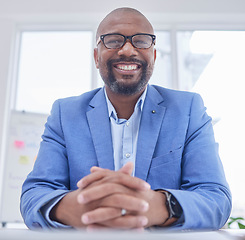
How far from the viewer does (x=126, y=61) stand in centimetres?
130

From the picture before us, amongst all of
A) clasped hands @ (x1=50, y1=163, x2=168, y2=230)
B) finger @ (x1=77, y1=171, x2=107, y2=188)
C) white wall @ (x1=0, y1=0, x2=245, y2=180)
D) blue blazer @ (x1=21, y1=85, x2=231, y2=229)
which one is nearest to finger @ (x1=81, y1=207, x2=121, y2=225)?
clasped hands @ (x1=50, y1=163, x2=168, y2=230)

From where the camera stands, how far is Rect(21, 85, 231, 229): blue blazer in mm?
994

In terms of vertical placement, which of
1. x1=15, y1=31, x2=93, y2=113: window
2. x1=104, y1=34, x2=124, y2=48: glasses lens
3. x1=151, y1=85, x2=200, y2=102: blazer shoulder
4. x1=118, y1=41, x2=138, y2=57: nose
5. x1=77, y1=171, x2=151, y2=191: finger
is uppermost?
x1=15, y1=31, x2=93, y2=113: window

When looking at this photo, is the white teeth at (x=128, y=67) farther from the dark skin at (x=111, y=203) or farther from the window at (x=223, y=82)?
the window at (x=223, y=82)

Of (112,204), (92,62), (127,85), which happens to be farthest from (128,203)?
(92,62)

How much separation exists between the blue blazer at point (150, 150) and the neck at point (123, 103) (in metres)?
0.05

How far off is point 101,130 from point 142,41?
0.45 m

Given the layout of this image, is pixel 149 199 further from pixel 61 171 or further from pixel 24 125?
pixel 24 125

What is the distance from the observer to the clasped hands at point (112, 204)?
72 cm

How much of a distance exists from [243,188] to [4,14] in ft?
11.1

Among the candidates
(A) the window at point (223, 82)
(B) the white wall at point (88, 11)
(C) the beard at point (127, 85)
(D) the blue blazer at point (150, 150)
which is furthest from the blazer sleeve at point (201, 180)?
(B) the white wall at point (88, 11)

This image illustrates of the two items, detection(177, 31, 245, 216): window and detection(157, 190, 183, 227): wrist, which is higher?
detection(177, 31, 245, 216): window

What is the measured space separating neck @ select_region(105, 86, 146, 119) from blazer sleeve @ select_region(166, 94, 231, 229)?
27 cm

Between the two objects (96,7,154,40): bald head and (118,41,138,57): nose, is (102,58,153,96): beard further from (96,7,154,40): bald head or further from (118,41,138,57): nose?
(96,7,154,40): bald head
